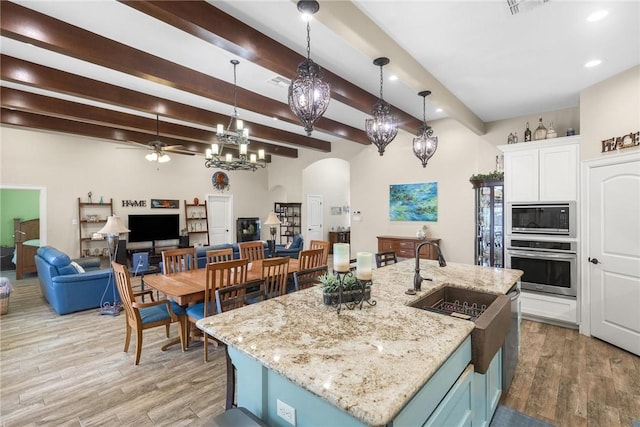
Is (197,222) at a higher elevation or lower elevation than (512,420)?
higher

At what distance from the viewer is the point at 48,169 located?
6699 millimetres

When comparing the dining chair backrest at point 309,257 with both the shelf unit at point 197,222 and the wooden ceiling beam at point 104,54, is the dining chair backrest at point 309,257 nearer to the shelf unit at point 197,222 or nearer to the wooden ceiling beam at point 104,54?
the wooden ceiling beam at point 104,54

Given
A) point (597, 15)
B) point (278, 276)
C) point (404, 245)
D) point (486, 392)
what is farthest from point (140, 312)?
point (597, 15)

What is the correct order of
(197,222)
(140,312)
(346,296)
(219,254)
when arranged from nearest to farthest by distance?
1. (346,296)
2. (140,312)
3. (219,254)
4. (197,222)

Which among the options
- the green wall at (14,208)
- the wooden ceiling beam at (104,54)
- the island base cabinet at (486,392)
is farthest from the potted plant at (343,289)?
the green wall at (14,208)

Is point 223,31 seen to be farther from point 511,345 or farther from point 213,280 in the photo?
point 511,345

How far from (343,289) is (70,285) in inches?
181

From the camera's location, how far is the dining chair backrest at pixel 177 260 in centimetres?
389

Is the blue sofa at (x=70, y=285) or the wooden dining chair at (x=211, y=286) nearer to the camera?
the wooden dining chair at (x=211, y=286)

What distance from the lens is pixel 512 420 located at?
223 cm

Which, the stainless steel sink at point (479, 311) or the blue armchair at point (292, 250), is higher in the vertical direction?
the stainless steel sink at point (479, 311)

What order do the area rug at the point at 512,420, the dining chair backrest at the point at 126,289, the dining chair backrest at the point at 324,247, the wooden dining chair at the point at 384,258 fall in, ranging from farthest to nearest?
the dining chair backrest at the point at 324,247 < the wooden dining chair at the point at 384,258 < the dining chair backrest at the point at 126,289 < the area rug at the point at 512,420

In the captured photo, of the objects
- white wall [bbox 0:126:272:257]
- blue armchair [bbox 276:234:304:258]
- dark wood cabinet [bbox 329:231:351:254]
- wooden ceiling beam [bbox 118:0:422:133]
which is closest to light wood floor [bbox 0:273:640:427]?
wooden ceiling beam [bbox 118:0:422:133]

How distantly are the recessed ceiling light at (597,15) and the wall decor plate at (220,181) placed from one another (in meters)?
8.65
